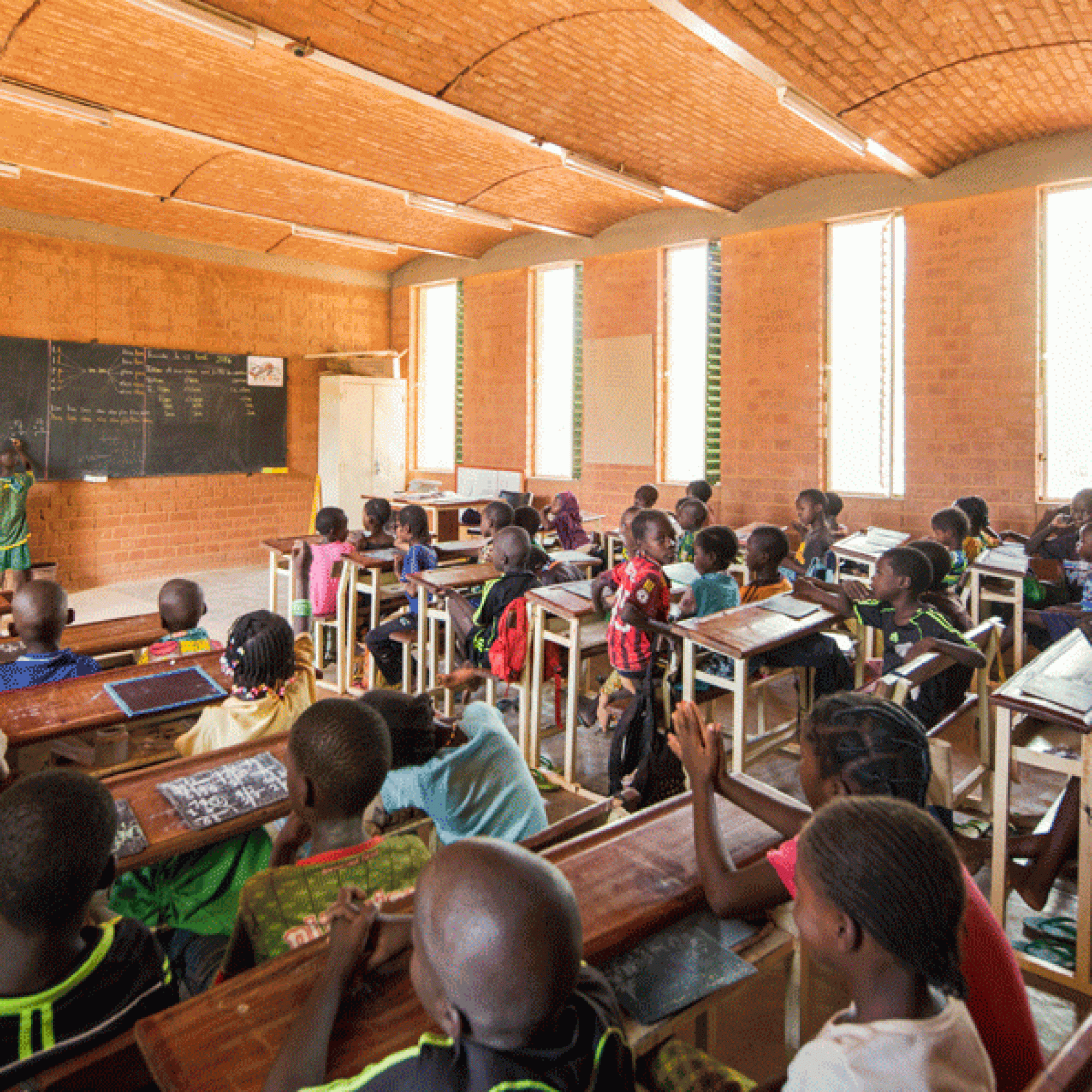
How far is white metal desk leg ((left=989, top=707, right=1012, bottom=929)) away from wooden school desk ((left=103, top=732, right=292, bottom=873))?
1804mm

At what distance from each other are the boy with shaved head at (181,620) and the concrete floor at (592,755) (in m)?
1.44

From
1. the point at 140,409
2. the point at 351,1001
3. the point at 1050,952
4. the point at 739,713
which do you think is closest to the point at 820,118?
the point at 739,713

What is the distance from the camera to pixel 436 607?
14.4 ft

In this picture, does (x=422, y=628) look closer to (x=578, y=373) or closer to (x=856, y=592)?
(x=856, y=592)

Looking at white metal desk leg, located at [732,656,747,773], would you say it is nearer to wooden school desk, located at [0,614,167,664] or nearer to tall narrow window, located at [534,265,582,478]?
wooden school desk, located at [0,614,167,664]

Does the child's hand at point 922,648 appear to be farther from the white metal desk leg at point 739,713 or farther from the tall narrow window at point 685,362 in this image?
the tall narrow window at point 685,362

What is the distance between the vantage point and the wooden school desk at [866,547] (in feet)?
15.4

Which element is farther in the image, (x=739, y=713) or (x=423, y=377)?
(x=423, y=377)

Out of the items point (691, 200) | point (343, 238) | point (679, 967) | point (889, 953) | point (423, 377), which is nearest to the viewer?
point (889, 953)

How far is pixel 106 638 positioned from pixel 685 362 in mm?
A: 6064

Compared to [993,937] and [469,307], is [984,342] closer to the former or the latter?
[469,307]

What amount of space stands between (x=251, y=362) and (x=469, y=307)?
245 cm

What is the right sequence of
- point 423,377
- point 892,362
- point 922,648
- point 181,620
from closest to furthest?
point 922,648 < point 181,620 < point 892,362 < point 423,377

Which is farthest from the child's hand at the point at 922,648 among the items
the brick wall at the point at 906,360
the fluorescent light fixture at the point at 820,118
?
the brick wall at the point at 906,360
